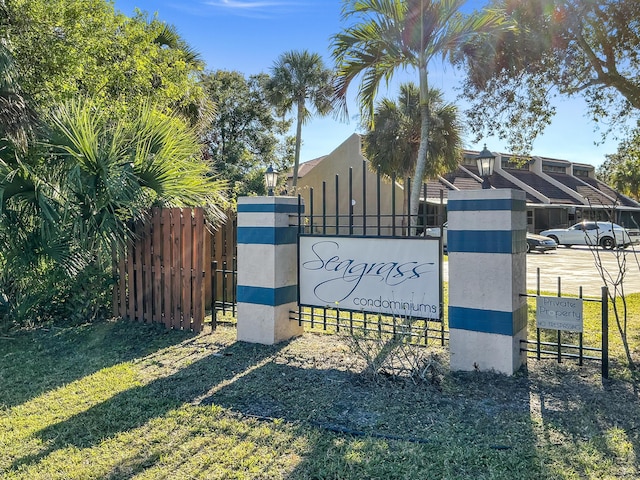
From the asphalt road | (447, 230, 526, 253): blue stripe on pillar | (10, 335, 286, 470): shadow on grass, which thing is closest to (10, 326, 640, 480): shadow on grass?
(10, 335, 286, 470): shadow on grass

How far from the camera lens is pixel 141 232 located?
687 centimetres

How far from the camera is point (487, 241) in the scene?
14.8 ft

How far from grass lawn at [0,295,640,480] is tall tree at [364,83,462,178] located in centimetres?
1426

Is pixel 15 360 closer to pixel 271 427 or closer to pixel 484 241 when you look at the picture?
pixel 271 427

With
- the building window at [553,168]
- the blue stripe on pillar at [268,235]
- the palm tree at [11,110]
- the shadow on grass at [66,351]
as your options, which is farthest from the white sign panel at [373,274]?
the building window at [553,168]

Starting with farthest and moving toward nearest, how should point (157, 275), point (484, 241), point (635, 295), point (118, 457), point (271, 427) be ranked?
point (635, 295), point (157, 275), point (484, 241), point (271, 427), point (118, 457)

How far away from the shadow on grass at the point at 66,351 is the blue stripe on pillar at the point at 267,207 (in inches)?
72.0

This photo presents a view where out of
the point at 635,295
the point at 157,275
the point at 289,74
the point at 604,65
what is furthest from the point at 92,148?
the point at 289,74

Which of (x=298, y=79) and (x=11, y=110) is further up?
(x=298, y=79)

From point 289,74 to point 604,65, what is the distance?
18.4m

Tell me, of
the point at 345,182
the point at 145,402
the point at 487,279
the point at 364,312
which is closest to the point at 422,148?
the point at 364,312

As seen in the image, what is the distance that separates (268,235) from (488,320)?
273 cm

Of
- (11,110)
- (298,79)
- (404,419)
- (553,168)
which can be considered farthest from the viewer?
(553,168)

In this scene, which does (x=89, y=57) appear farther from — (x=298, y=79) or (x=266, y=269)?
(x=298, y=79)
